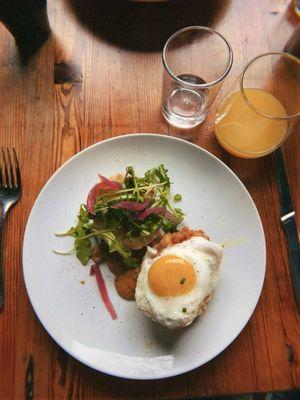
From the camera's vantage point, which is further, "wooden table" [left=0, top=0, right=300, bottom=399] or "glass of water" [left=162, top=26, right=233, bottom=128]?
"glass of water" [left=162, top=26, right=233, bottom=128]

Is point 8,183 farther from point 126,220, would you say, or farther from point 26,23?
point 26,23

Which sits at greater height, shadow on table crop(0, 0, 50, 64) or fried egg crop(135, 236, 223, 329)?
shadow on table crop(0, 0, 50, 64)

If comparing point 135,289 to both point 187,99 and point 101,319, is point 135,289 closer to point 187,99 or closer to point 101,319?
point 101,319

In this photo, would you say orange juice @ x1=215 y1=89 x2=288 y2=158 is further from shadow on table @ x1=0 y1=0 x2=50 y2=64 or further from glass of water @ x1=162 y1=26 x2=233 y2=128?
shadow on table @ x1=0 y1=0 x2=50 y2=64

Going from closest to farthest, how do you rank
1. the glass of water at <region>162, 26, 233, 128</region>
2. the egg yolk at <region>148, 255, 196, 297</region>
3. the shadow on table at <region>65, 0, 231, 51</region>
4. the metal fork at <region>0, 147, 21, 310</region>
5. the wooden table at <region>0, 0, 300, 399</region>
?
1. the egg yolk at <region>148, 255, 196, 297</region>
2. the wooden table at <region>0, 0, 300, 399</region>
3. the metal fork at <region>0, 147, 21, 310</region>
4. the glass of water at <region>162, 26, 233, 128</region>
5. the shadow on table at <region>65, 0, 231, 51</region>

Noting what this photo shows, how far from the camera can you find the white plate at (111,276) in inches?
49.4

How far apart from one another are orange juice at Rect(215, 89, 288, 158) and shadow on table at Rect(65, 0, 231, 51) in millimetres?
400

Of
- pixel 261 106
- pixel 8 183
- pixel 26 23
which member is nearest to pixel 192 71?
pixel 261 106

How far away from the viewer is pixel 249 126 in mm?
1419

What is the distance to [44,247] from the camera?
133cm

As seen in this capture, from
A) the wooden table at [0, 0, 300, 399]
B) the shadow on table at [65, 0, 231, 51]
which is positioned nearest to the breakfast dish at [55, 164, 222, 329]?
the wooden table at [0, 0, 300, 399]

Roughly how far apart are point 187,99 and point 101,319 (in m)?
0.83

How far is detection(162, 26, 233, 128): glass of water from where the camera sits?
1.50m

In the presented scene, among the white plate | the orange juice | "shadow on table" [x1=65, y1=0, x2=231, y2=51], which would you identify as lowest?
the white plate
